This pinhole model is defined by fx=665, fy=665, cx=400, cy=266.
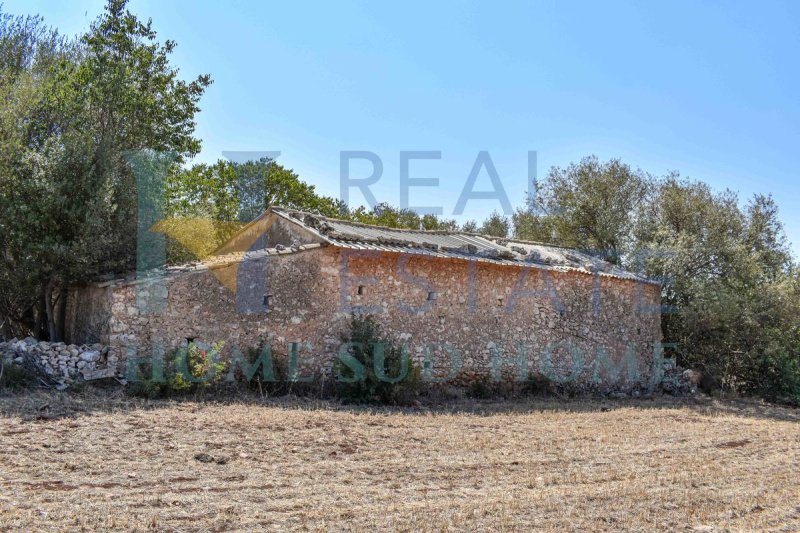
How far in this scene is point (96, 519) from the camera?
15.8 ft

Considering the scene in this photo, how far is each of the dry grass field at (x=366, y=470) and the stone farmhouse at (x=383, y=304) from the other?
1.72 meters

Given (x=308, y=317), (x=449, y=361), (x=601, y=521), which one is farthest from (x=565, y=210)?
(x=601, y=521)

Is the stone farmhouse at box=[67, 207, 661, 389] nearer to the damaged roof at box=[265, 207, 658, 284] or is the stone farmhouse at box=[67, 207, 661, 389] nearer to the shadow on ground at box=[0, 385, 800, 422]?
the damaged roof at box=[265, 207, 658, 284]

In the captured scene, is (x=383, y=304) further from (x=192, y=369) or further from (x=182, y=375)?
(x=182, y=375)

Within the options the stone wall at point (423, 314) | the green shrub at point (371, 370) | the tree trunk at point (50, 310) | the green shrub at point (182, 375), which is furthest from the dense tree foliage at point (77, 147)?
the green shrub at point (371, 370)

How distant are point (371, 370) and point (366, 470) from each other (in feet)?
15.4

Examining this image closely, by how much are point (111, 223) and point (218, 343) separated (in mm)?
3731

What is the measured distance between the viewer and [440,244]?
1470cm

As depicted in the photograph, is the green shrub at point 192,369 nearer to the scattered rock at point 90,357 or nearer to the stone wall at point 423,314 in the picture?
the stone wall at point 423,314

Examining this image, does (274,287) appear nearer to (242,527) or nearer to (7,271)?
(7,271)

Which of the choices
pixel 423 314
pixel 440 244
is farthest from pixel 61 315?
pixel 440 244

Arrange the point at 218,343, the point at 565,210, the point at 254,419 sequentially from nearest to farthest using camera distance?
the point at 254,419 < the point at 218,343 < the point at 565,210

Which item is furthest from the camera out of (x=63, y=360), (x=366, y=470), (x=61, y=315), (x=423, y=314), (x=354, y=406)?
(x=61, y=315)

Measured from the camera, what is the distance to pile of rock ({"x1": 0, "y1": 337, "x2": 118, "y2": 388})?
10.1 meters
